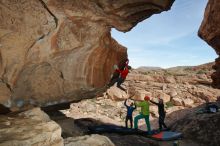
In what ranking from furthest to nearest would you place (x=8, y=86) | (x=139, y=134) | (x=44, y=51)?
(x=139, y=134), (x=44, y=51), (x=8, y=86)

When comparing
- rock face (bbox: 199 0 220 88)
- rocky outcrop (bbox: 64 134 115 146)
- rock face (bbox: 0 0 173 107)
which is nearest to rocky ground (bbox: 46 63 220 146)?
rock face (bbox: 199 0 220 88)

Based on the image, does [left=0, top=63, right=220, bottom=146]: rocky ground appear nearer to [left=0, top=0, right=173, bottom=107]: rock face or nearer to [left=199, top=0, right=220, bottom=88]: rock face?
[left=0, top=0, right=173, bottom=107]: rock face

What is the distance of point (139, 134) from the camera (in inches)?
626

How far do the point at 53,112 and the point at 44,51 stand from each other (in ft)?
18.4

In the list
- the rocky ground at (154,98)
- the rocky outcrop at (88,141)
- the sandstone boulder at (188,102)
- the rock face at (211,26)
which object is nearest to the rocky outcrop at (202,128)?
the rocky ground at (154,98)

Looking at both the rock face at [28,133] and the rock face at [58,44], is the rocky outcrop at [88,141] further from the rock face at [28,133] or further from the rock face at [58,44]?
the rock face at [58,44]

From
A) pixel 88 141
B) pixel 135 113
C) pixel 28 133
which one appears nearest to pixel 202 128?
pixel 88 141

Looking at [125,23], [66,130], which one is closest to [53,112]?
[66,130]

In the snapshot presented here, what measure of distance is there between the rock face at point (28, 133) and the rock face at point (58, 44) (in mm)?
1869

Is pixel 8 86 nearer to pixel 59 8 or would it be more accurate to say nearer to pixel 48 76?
pixel 48 76

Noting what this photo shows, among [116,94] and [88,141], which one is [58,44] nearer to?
[88,141]

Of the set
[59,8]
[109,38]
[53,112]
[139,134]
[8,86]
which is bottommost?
[139,134]

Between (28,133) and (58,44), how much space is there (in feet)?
15.8

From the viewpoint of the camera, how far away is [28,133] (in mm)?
8000
